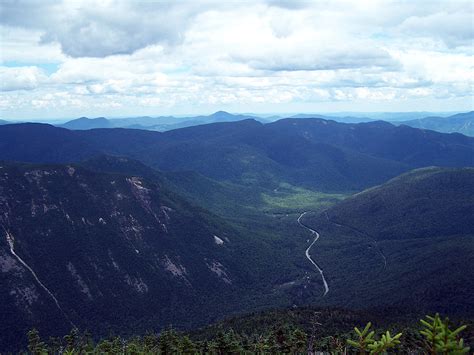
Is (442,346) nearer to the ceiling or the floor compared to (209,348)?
nearer to the ceiling

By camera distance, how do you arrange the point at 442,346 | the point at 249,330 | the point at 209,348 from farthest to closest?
the point at 249,330
the point at 209,348
the point at 442,346

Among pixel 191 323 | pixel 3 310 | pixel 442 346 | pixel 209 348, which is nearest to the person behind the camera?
pixel 442 346

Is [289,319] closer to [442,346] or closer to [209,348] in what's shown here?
[209,348]

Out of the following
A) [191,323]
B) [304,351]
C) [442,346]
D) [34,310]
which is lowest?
[191,323]

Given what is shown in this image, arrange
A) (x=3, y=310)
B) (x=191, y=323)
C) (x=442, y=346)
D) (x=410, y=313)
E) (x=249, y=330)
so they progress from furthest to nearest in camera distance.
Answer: (x=191, y=323) → (x=3, y=310) → (x=410, y=313) → (x=249, y=330) → (x=442, y=346)

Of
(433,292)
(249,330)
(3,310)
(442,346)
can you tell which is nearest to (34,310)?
(3,310)

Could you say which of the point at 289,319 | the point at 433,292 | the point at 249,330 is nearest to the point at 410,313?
the point at 433,292

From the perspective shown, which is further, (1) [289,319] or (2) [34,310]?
(2) [34,310]

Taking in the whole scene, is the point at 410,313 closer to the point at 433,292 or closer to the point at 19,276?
the point at 433,292

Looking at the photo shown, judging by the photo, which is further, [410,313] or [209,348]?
[410,313]
